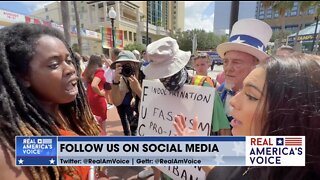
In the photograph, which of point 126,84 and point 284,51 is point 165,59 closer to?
point 284,51

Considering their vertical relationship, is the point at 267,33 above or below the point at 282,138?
above

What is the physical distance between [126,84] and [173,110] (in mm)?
1520

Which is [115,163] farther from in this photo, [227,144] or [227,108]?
[227,108]

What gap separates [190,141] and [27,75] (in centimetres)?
76

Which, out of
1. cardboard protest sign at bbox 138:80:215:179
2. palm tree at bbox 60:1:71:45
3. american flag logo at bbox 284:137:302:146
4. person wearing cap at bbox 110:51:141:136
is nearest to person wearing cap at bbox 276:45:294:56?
american flag logo at bbox 284:137:302:146

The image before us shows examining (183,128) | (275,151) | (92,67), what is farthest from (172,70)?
(92,67)

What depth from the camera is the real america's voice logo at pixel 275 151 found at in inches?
30.7

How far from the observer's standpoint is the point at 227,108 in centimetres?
174

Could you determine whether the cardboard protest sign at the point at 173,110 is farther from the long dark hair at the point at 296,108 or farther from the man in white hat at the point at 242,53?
the long dark hair at the point at 296,108

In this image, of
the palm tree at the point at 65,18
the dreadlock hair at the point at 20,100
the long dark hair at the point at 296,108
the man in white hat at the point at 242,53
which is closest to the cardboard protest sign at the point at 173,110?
the man in white hat at the point at 242,53

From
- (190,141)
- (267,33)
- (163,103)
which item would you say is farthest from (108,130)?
(190,141)

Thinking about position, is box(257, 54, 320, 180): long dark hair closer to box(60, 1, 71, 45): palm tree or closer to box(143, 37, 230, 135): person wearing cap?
box(143, 37, 230, 135): person wearing cap

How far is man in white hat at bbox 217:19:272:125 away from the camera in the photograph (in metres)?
1.70

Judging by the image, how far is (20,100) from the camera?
3.18 feet
